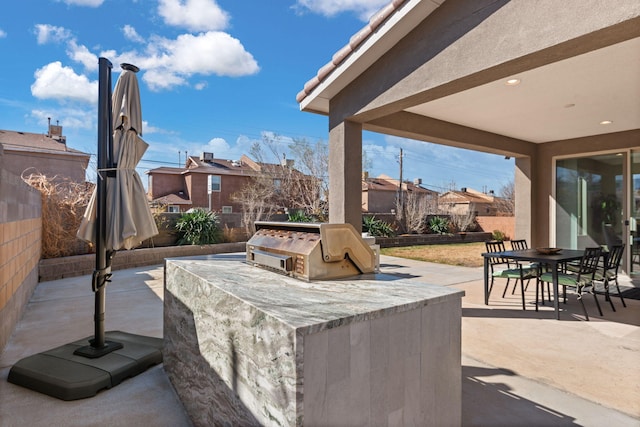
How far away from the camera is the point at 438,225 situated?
1498 centimetres

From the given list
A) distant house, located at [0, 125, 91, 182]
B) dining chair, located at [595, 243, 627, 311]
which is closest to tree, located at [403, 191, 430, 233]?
dining chair, located at [595, 243, 627, 311]

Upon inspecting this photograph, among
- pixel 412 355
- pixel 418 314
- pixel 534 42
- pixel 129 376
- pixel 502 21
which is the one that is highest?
pixel 502 21

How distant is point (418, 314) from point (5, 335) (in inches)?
156

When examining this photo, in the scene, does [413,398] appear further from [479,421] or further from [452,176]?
[452,176]

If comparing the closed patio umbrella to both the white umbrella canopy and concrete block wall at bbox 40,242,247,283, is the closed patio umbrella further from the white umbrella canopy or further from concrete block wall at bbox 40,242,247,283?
concrete block wall at bbox 40,242,247,283

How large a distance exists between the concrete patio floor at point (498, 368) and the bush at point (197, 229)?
426 cm

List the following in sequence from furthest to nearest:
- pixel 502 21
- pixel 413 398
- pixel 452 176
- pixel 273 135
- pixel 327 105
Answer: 1. pixel 452 176
2. pixel 273 135
3. pixel 327 105
4. pixel 502 21
5. pixel 413 398

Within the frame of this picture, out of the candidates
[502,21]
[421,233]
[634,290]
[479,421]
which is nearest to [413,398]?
[479,421]

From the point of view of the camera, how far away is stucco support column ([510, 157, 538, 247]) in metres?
7.66

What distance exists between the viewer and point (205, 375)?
1944 millimetres

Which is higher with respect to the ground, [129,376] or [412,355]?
[412,355]

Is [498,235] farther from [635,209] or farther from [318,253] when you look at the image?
[318,253]

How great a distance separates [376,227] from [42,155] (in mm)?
17769

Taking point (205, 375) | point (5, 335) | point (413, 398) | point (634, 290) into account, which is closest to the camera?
point (413, 398)
